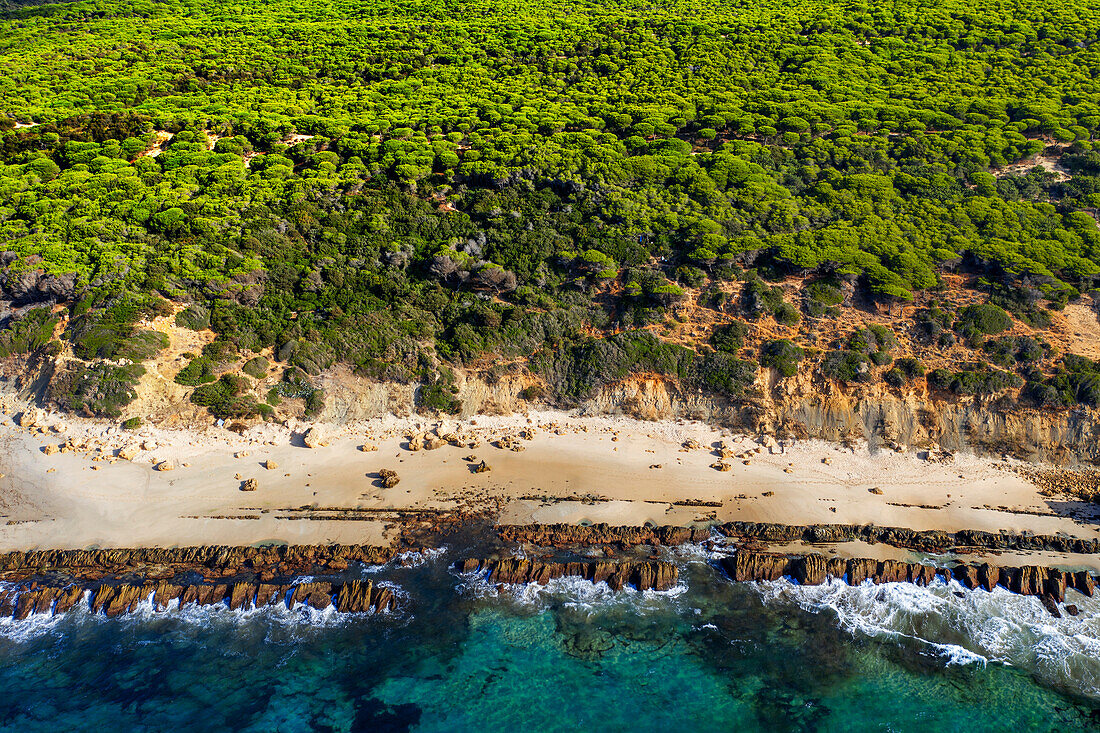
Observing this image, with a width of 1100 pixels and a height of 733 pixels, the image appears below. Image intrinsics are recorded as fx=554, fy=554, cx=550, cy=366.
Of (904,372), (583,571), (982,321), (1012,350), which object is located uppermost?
(982,321)

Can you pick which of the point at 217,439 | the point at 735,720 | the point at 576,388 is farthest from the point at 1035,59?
the point at 217,439

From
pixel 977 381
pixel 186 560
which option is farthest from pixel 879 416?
pixel 186 560

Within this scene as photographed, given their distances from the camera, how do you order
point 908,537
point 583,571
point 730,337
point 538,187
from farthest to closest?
point 538,187
point 730,337
point 908,537
point 583,571

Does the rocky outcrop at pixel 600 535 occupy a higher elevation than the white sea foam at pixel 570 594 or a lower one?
higher

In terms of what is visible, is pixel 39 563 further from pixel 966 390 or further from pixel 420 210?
pixel 966 390

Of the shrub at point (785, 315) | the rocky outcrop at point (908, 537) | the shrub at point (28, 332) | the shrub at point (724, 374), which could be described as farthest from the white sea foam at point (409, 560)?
the shrub at point (28, 332)

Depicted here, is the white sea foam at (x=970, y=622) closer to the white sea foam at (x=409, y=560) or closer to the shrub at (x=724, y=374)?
the shrub at (x=724, y=374)

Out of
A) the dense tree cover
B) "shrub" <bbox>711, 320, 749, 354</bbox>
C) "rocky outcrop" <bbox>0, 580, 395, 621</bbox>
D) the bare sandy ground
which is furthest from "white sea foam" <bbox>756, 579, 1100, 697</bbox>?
"rocky outcrop" <bbox>0, 580, 395, 621</bbox>

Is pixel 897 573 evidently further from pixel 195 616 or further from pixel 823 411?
pixel 195 616

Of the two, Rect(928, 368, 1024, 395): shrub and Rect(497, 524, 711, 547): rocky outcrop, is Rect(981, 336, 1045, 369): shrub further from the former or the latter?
Rect(497, 524, 711, 547): rocky outcrop
